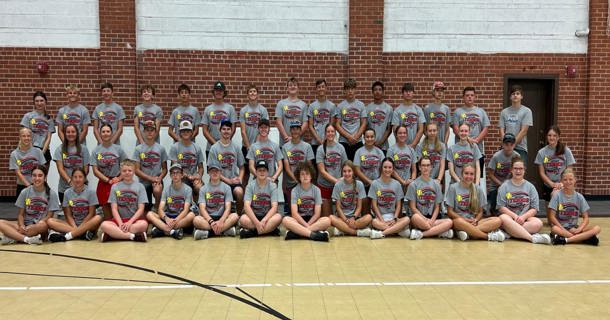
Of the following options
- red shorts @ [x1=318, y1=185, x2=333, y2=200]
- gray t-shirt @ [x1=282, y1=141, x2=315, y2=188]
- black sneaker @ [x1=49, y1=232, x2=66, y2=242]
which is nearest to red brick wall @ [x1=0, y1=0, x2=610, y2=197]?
gray t-shirt @ [x1=282, y1=141, x2=315, y2=188]

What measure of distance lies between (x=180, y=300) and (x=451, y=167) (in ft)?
17.1

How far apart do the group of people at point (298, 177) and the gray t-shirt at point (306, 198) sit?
0.05ft

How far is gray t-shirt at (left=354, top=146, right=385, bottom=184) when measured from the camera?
8.01 m

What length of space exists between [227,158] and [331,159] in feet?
5.61

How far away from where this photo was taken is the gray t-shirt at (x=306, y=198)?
7434 millimetres

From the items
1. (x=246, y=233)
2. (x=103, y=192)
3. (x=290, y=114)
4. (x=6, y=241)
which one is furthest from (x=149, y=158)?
(x=290, y=114)

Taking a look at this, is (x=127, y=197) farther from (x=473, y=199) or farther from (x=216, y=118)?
(x=473, y=199)

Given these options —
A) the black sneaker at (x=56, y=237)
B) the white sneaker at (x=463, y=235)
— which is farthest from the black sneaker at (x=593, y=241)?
the black sneaker at (x=56, y=237)

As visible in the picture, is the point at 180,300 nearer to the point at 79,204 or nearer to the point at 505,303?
the point at 505,303

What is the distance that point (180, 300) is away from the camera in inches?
177

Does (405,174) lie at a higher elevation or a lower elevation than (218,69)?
lower

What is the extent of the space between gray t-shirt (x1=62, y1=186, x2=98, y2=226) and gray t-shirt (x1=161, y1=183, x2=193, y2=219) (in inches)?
40.4

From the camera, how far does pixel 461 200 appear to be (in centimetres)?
733

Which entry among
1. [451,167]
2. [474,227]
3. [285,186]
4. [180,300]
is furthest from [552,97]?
[180,300]
